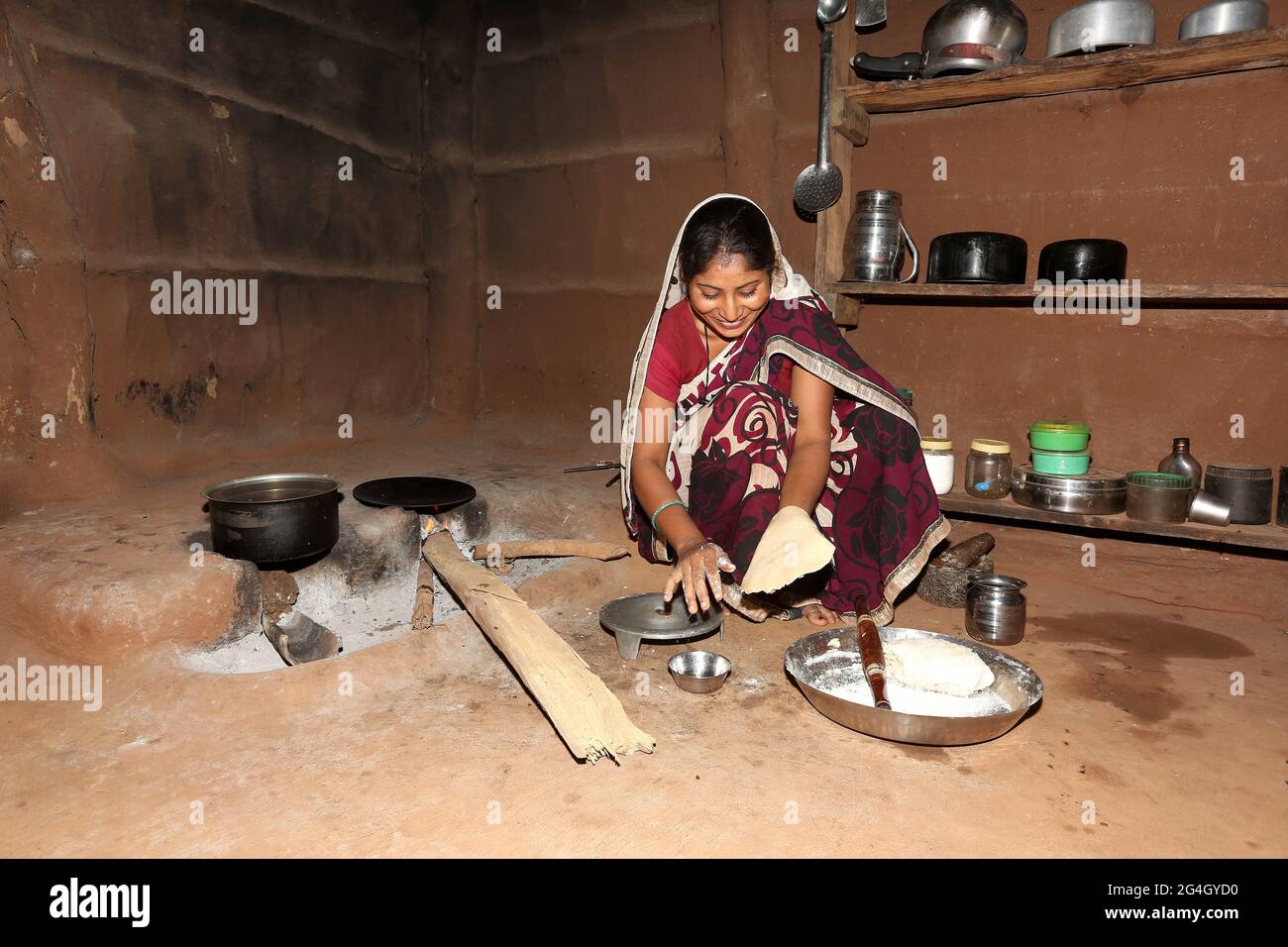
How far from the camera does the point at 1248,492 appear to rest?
240cm

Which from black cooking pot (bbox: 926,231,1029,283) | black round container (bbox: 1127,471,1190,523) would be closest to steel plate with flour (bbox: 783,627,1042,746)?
black round container (bbox: 1127,471,1190,523)

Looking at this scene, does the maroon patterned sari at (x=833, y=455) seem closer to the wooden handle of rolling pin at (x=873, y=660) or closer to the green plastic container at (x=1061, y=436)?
the wooden handle of rolling pin at (x=873, y=660)

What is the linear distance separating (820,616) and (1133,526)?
40.1 inches

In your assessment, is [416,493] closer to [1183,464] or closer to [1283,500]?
[1183,464]

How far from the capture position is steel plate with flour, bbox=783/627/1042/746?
4.99 ft

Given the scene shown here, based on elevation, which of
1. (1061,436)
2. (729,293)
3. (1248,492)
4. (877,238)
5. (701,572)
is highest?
(877,238)

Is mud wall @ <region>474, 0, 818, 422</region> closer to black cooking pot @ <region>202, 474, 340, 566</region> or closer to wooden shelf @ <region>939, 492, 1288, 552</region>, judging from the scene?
wooden shelf @ <region>939, 492, 1288, 552</region>

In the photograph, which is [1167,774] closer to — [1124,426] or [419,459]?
[1124,426]

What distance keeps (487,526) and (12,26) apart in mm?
2139

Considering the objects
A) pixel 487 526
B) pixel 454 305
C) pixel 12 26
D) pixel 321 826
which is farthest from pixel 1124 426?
pixel 12 26

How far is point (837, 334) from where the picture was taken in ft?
7.47

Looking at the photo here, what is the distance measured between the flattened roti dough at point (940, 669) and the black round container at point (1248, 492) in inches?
48.2

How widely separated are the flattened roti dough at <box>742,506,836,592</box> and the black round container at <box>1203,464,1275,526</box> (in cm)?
147

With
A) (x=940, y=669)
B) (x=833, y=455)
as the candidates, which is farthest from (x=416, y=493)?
(x=940, y=669)
